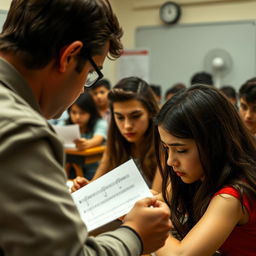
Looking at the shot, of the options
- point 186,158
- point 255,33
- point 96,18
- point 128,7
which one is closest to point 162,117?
point 186,158

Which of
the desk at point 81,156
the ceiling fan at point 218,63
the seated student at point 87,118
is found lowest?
the desk at point 81,156

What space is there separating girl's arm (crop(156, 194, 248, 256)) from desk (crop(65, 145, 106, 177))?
1879 millimetres

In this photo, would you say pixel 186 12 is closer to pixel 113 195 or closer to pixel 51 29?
pixel 113 195

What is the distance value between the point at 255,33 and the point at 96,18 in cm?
433

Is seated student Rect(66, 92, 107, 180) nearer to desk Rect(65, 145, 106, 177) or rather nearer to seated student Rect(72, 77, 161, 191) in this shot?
desk Rect(65, 145, 106, 177)

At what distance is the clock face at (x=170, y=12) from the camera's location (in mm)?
5001

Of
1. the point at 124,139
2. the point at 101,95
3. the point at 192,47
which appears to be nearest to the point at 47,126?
the point at 124,139

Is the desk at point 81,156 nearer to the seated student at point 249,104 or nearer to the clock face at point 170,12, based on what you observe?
the seated student at point 249,104

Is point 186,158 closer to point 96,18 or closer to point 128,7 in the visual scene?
point 96,18

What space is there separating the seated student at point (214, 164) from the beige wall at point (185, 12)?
12.3 feet

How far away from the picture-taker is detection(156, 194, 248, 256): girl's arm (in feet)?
3.62

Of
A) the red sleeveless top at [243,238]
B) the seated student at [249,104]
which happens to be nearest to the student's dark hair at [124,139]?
the seated student at [249,104]

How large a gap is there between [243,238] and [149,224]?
0.64 metres

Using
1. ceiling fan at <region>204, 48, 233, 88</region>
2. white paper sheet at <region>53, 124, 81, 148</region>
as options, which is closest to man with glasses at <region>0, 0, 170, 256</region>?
white paper sheet at <region>53, 124, 81, 148</region>
